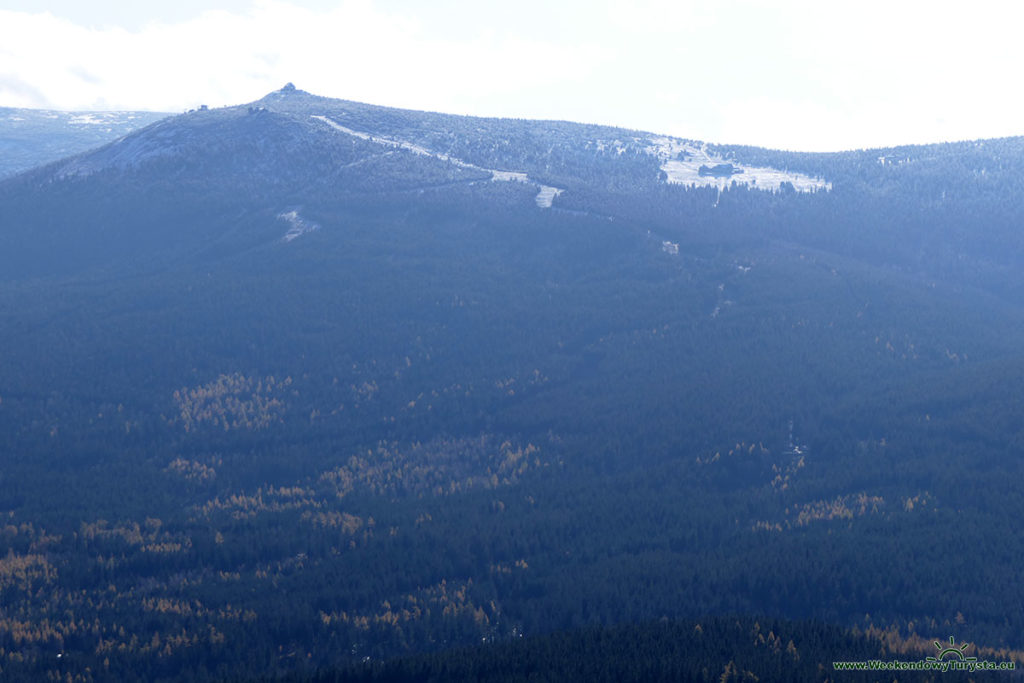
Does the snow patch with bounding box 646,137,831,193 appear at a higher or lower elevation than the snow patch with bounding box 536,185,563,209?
→ higher

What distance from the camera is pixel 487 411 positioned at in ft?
341

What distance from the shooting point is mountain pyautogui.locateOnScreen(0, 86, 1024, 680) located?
6194cm

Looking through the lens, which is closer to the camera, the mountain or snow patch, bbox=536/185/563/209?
the mountain

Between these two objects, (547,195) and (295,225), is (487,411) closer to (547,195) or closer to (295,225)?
(295,225)

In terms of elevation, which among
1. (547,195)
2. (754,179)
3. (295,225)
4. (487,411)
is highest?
(754,179)

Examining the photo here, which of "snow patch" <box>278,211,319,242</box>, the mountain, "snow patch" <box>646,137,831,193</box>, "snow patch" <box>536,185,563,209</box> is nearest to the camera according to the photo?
the mountain

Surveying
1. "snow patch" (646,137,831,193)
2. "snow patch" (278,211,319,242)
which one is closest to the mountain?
"snow patch" (278,211,319,242)

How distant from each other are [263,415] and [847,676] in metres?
70.1

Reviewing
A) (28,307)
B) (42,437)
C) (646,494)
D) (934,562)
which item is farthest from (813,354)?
(28,307)

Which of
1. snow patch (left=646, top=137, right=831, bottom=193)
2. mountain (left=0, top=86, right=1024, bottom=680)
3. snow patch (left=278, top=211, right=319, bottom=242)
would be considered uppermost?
snow patch (left=646, top=137, right=831, bottom=193)

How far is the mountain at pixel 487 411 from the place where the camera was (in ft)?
203

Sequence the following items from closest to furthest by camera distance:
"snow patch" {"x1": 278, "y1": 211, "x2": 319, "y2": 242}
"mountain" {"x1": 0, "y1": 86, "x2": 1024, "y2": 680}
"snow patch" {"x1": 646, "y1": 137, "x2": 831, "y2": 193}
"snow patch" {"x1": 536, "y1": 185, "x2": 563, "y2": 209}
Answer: "mountain" {"x1": 0, "y1": 86, "x2": 1024, "y2": 680} < "snow patch" {"x1": 278, "y1": 211, "x2": 319, "y2": 242} < "snow patch" {"x1": 536, "y1": 185, "x2": 563, "y2": 209} < "snow patch" {"x1": 646, "y1": 137, "x2": 831, "y2": 193}

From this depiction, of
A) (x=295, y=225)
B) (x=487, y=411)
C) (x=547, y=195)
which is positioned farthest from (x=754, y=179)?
(x=487, y=411)

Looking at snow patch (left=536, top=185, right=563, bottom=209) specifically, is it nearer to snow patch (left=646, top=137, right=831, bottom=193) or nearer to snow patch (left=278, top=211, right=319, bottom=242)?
snow patch (left=646, top=137, right=831, bottom=193)
